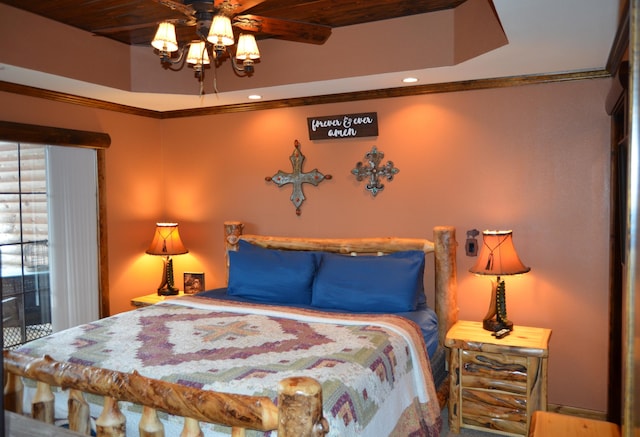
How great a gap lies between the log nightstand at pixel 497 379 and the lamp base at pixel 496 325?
0.12 ft

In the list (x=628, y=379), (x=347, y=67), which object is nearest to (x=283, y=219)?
(x=347, y=67)

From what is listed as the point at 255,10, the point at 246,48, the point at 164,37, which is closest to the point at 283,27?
the point at 246,48

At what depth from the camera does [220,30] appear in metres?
2.07

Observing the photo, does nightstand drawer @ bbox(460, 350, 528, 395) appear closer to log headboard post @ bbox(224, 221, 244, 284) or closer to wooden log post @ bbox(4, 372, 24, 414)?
log headboard post @ bbox(224, 221, 244, 284)

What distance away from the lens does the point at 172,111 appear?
465 centimetres

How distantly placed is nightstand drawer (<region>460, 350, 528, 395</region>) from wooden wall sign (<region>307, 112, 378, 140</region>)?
5.67ft

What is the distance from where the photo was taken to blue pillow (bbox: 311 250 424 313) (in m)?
3.25

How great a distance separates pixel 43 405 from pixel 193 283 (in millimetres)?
2561

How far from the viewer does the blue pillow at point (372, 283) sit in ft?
10.7

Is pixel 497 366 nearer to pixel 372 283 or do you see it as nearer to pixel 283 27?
pixel 372 283

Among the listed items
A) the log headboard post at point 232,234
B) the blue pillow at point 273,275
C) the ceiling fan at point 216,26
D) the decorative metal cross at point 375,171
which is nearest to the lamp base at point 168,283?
the log headboard post at point 232,234

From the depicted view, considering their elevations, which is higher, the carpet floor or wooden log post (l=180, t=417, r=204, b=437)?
wooden log post (l=180, t=417, r=204, b=437)

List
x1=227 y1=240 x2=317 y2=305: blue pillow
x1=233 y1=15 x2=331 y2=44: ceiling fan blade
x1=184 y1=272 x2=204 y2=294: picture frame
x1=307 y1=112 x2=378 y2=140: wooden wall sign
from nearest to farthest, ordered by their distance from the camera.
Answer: x1=233 y1=15 x2=331 y2=44: ceiling fan blade → x1=227 y1=240 x2=317 y2=305: blue pillow → x1=307 y1=112 x2=378 y2=140: wooden wall sign → x1=184 y1=272 x2=204 y2=294: picture frame

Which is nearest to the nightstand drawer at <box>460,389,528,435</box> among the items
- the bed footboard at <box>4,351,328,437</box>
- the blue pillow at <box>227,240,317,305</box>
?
the blue pillow at <box>227,240,317,305</box>
